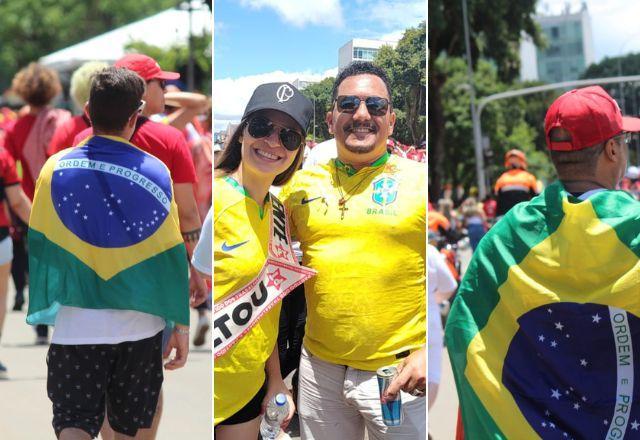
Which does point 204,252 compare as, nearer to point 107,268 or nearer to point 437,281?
point 107,268

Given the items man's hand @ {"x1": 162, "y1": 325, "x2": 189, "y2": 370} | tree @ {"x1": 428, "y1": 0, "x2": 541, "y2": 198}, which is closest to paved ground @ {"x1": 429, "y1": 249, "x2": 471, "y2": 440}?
man's hand @ {"x1": 162, "y1": 325, "x2": 189, "y2": 370}

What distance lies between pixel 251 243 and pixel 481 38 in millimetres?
27965

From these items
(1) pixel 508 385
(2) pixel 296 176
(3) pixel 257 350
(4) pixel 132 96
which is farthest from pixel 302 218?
(4) pixel 132 96

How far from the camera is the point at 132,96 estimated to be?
4.96 meters

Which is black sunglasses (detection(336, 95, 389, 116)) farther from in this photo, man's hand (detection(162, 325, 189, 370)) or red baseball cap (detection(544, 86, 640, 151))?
man's hand (detection(162, 325, 189, 370))

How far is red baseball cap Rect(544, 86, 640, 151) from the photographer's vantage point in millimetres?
4027

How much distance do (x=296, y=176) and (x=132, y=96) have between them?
3.50 feet

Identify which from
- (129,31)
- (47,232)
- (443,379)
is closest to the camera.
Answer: (47,232)

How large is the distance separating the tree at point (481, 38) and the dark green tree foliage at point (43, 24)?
149ft

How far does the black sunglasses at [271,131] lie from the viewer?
13.2 ft

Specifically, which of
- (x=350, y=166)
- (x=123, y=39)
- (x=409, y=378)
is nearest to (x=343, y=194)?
(x=350, y=166)

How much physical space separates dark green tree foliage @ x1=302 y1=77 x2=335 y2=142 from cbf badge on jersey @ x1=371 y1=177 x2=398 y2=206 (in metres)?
0.24

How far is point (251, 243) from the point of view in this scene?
403 cm

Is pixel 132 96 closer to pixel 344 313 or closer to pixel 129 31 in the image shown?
pixel 344 313
